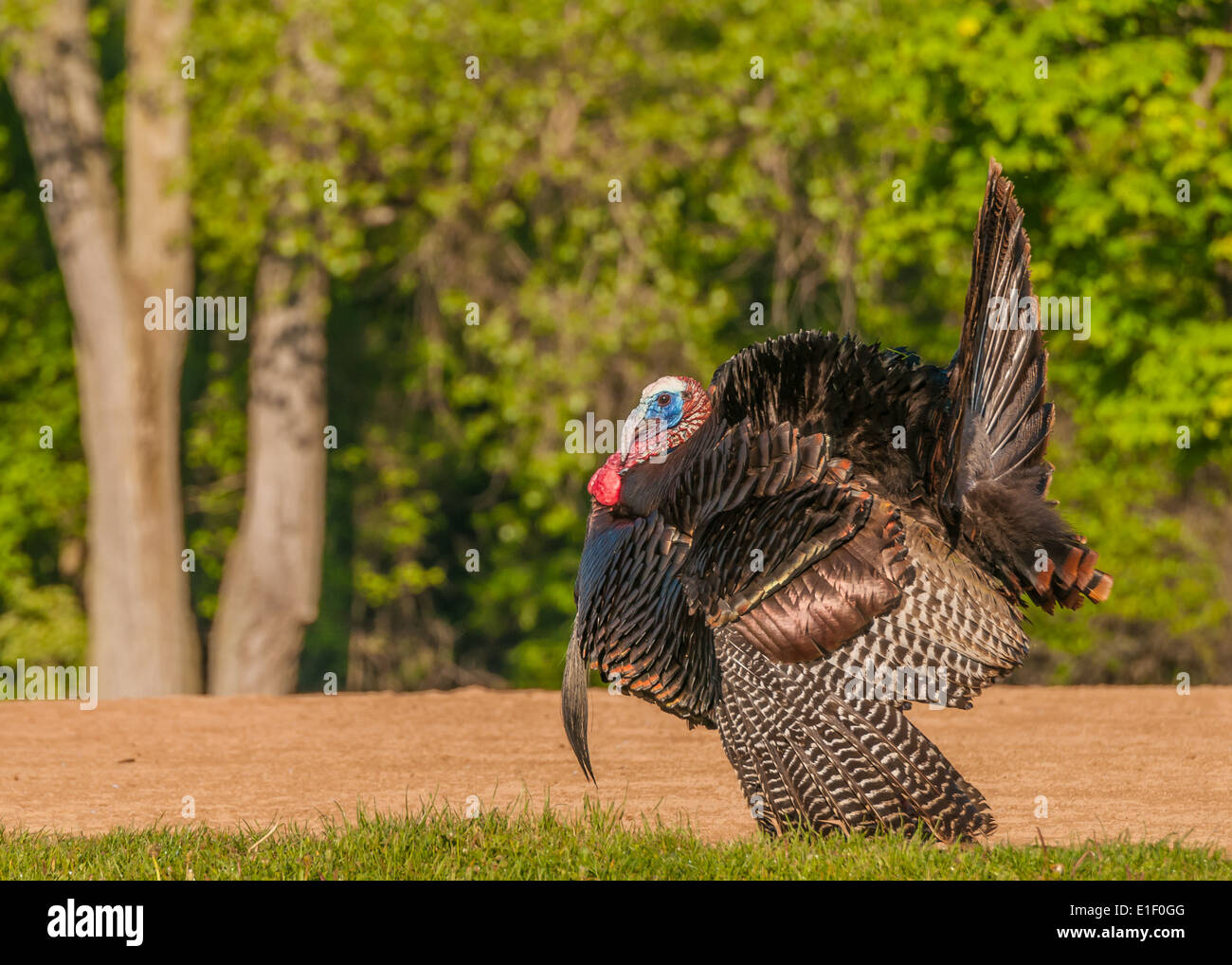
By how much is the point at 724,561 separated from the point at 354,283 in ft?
43.0

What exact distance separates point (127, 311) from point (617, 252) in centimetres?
470

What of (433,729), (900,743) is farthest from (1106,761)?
(433,729)

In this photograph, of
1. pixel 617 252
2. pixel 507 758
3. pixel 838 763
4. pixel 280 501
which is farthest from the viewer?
pixel 617 252

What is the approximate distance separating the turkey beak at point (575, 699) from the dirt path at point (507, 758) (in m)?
0.30

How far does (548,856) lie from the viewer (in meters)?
5.40

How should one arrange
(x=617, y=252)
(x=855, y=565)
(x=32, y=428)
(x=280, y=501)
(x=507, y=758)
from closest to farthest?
(x=855, y=565)
(x=507, y=758)
(x=280, y=501)
(x=617, y=252)
(x=32, y=428)

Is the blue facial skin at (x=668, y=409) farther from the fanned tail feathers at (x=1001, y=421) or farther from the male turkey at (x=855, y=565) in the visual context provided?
the fanned tail feathers at (x=1001, y=421)

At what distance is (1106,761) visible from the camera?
7566 mm

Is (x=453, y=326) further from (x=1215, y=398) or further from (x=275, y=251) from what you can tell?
(x=1215, y=398)

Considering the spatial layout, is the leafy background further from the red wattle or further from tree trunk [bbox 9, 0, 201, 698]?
the red wattle

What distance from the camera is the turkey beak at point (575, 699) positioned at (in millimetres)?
6277

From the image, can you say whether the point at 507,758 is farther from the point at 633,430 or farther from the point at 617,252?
the point at 617,252

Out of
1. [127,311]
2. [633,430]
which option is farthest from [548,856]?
[127,311]

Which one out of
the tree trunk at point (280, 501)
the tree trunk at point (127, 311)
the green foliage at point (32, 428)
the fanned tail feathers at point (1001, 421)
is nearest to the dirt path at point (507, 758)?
the fanned tail feathers at point (1001, 421)
